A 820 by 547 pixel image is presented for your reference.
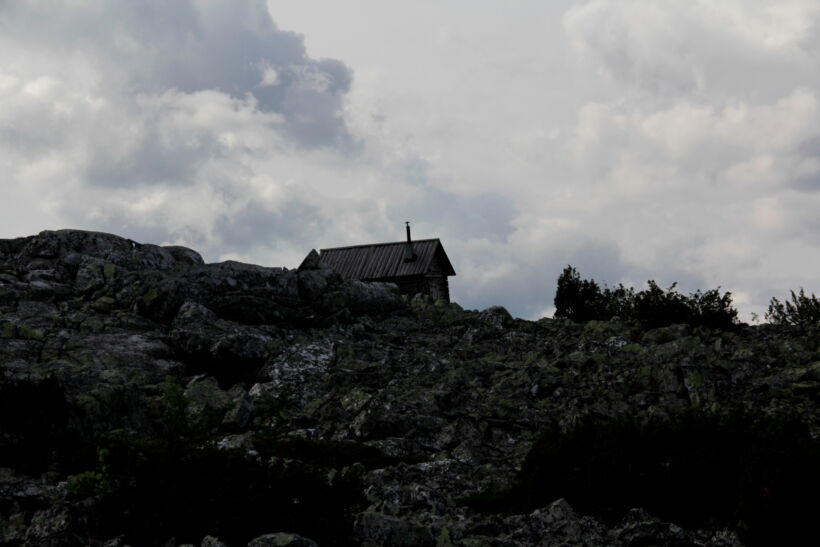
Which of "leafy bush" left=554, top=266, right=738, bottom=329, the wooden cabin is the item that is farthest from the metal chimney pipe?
"leafy bush" left=554, top=266, right=738, bottom=329

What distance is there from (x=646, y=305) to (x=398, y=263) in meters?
Answer: 18.7

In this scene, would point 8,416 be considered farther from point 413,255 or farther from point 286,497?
point 413,255

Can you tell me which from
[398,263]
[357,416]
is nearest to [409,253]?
[398,263]

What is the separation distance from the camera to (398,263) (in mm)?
43688

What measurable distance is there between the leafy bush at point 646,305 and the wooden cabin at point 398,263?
8.73 m

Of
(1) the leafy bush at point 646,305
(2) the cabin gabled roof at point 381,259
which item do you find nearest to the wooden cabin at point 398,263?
(2) the cabin gabled roof at point 381,259

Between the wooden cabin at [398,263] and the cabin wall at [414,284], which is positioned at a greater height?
the wooden cabin at [398,263]

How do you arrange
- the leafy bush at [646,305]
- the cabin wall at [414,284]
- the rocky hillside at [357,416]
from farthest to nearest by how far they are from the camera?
the cabin wall at [414,284]
the leafy bush at [646,305]
the rocky hillside at [357,416]

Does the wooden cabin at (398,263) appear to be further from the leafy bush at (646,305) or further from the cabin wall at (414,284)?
the leafy bush at (646,305)

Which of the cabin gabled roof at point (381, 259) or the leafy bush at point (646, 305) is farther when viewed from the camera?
the cabin gabled roof at point (381, 259)

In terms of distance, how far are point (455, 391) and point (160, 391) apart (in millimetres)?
7856

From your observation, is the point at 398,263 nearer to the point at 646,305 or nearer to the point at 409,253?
the point at 409,253

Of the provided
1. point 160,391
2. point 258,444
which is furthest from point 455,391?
point 160,391

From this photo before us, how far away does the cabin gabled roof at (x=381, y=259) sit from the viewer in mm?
43156
